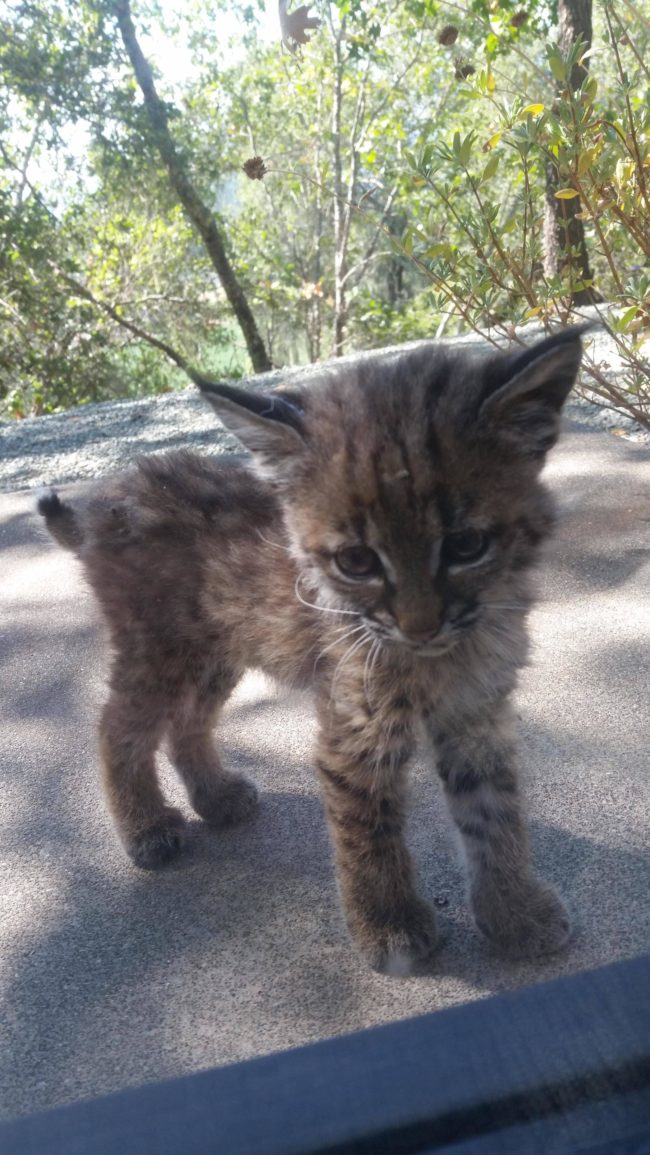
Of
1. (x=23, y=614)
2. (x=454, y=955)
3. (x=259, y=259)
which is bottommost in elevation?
(x=454, y=955)

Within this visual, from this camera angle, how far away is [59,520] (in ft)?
7.75

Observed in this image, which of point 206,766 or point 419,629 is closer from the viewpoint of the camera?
point 419,629

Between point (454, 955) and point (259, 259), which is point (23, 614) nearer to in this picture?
point (454, 955)

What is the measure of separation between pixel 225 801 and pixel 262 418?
914 millimetres

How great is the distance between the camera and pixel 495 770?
1911 mm

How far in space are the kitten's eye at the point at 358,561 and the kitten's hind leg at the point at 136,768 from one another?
596 millimetres

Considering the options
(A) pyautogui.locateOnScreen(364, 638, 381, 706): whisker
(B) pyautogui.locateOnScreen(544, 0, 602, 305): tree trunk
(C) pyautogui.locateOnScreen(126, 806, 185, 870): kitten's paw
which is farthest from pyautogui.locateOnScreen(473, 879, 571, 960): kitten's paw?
(B) pyautogui.locateOnScreen(544, 0, 602, 305): tree trunk

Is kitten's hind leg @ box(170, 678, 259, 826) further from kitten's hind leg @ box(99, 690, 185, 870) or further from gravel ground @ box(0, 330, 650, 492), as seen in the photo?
gravel ground @ box(0, 330, 650, 492)

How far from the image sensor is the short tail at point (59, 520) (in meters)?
2.34

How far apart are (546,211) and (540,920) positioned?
10.6 feet

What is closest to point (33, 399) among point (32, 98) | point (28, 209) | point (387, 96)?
point (28, 209)

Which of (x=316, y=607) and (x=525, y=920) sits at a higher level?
(x=316, y=607)

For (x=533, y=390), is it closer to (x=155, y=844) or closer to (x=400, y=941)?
(x=400, y=941)

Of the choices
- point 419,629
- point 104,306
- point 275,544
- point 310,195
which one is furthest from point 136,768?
point 310,195
